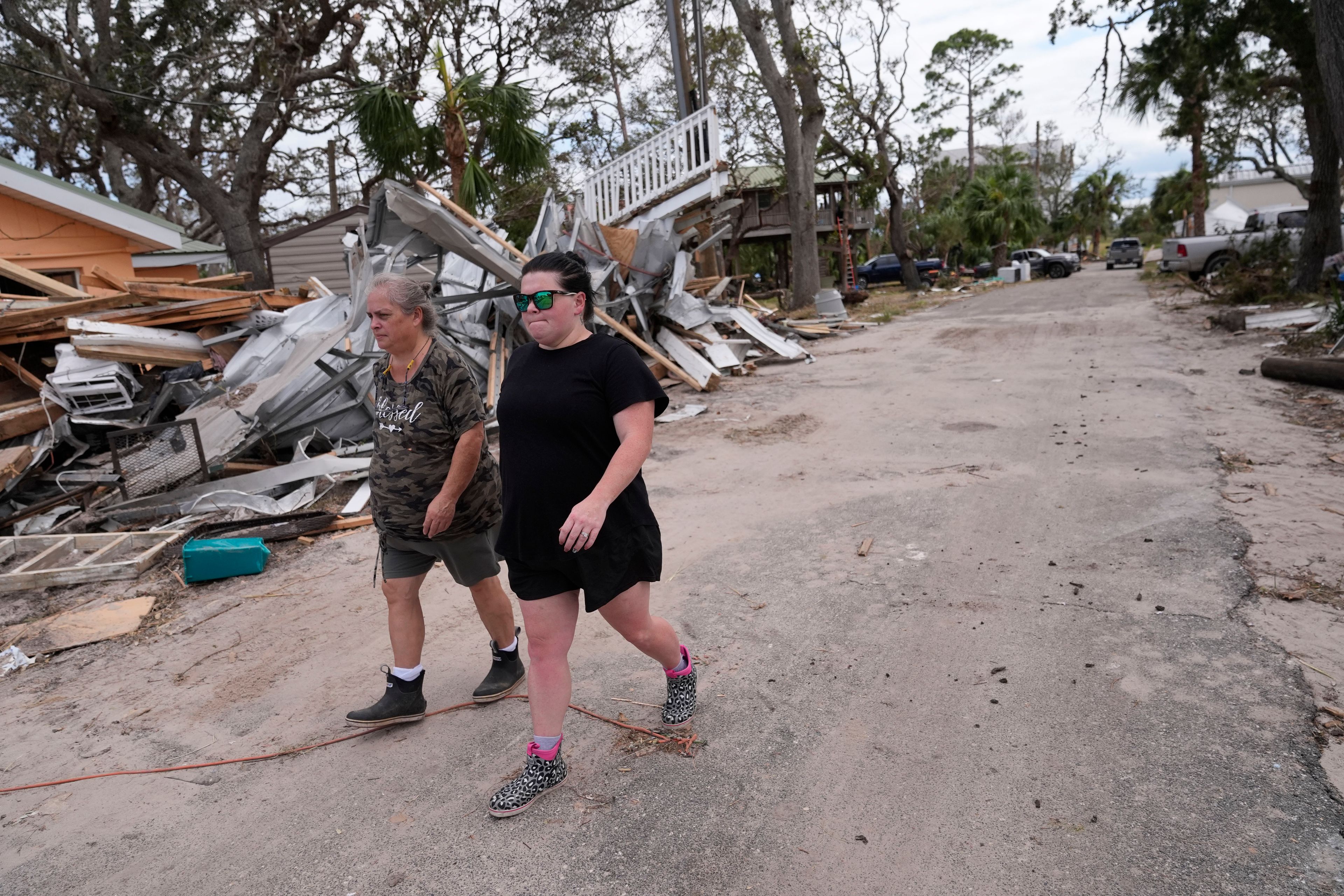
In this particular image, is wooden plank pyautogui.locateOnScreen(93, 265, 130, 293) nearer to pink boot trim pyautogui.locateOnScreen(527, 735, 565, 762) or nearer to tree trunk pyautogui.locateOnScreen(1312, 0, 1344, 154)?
pink boot trim pyautogui.locateOnScreen(527, 735, 565, 762)

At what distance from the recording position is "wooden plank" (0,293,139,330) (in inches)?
318

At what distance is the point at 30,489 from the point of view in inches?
285

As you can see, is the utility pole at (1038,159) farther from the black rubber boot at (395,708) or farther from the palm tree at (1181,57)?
the black rubber boot at (395,708)

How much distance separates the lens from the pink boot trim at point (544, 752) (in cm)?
280

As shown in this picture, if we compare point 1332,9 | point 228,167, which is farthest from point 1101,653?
point 228,167

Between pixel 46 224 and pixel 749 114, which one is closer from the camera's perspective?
pixel 46 224

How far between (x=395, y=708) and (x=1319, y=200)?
695 inches

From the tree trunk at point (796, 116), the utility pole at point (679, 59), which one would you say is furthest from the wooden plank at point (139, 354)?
the tree trunk at point (796, 116)

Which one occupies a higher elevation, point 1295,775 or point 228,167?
point 228,167

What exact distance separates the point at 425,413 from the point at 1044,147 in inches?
2990

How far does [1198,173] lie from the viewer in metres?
32.1

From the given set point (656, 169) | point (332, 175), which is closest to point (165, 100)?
point (656, 169)

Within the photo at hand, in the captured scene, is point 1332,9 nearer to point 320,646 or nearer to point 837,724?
point 837,724

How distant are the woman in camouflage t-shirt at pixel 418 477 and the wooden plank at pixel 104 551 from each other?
135 inches
